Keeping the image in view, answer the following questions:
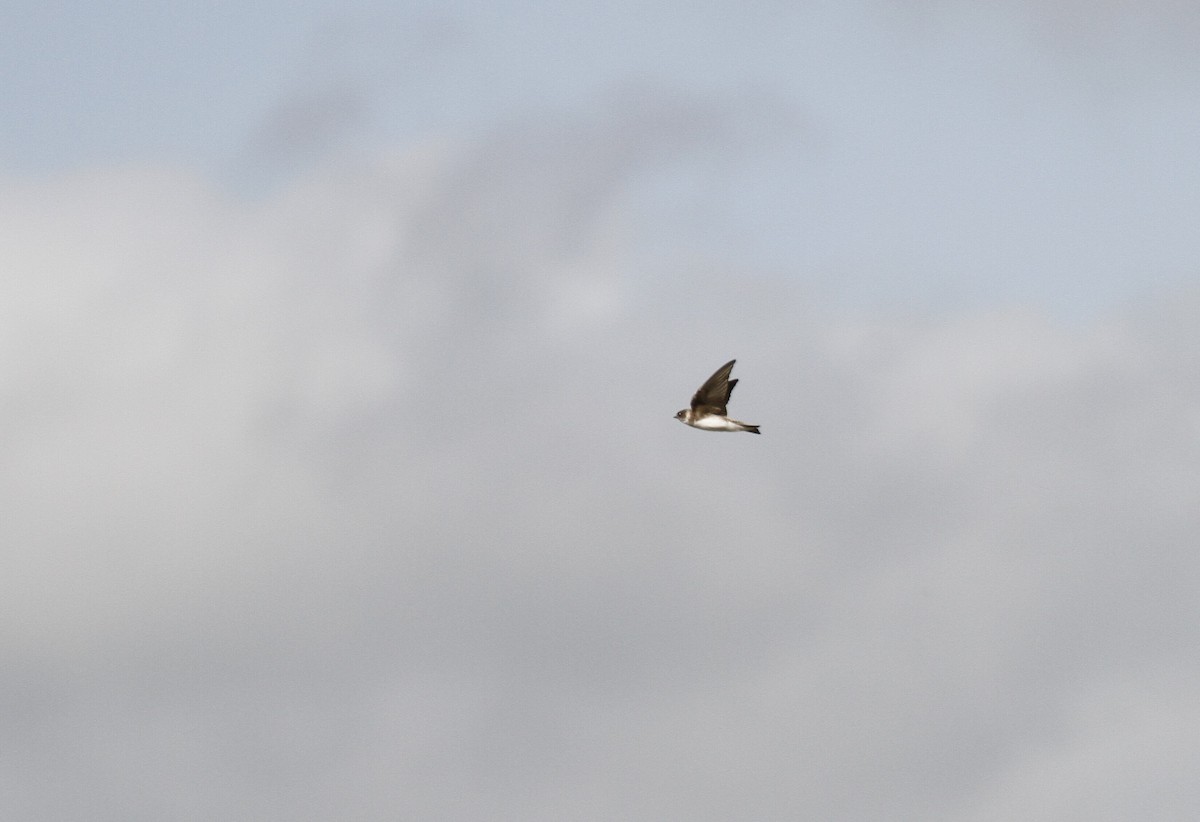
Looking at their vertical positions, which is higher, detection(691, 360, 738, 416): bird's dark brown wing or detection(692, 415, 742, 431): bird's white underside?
detection(691, 360, 738, 416): bird's dark brown wing

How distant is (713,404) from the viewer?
6188 centimetres

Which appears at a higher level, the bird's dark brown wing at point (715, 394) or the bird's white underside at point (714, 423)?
the bird's dark brown wing at point (715, 394)

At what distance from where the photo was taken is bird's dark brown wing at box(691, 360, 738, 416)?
60.8 m

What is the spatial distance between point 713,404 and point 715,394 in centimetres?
54

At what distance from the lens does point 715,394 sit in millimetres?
61562

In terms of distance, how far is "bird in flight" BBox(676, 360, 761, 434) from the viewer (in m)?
60.7

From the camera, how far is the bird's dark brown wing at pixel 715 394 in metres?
60.8

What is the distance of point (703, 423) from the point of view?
201 ft

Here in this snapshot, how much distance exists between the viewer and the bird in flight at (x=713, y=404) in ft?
199
